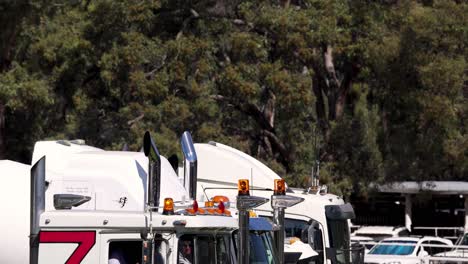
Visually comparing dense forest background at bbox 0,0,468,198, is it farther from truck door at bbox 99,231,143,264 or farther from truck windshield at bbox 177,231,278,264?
truck door at bbox 99,231,143,264

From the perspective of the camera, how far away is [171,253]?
8.59 metres

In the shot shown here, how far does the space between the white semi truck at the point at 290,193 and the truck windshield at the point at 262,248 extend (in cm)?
387

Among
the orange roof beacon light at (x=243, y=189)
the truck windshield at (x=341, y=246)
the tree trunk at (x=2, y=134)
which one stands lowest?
the truck windshield at (x=341, y=246)

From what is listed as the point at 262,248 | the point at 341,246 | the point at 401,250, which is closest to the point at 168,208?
the point at 262,248

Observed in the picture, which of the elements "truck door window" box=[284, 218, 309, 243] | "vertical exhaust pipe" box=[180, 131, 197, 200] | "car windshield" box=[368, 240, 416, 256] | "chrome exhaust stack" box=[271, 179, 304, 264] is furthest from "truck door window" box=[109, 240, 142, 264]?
"car windshield" box=[368, 240, 416, 256]

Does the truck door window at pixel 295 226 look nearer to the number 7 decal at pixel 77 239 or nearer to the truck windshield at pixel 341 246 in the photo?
the truck windshield at pixel 341 246

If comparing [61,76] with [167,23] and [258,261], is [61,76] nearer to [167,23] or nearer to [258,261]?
[167,23]

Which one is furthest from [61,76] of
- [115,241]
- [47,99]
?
[115,241]

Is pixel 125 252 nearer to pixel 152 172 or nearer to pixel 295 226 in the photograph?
pixel 152 172

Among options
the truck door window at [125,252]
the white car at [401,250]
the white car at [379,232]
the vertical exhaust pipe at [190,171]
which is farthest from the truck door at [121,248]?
the white car at [379,232]

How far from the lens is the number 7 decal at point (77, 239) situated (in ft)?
27.8

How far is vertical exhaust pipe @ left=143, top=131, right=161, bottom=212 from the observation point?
8992 millimetres

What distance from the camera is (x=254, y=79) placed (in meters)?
26.4

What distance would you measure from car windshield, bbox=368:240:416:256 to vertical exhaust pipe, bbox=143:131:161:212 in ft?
65.2
